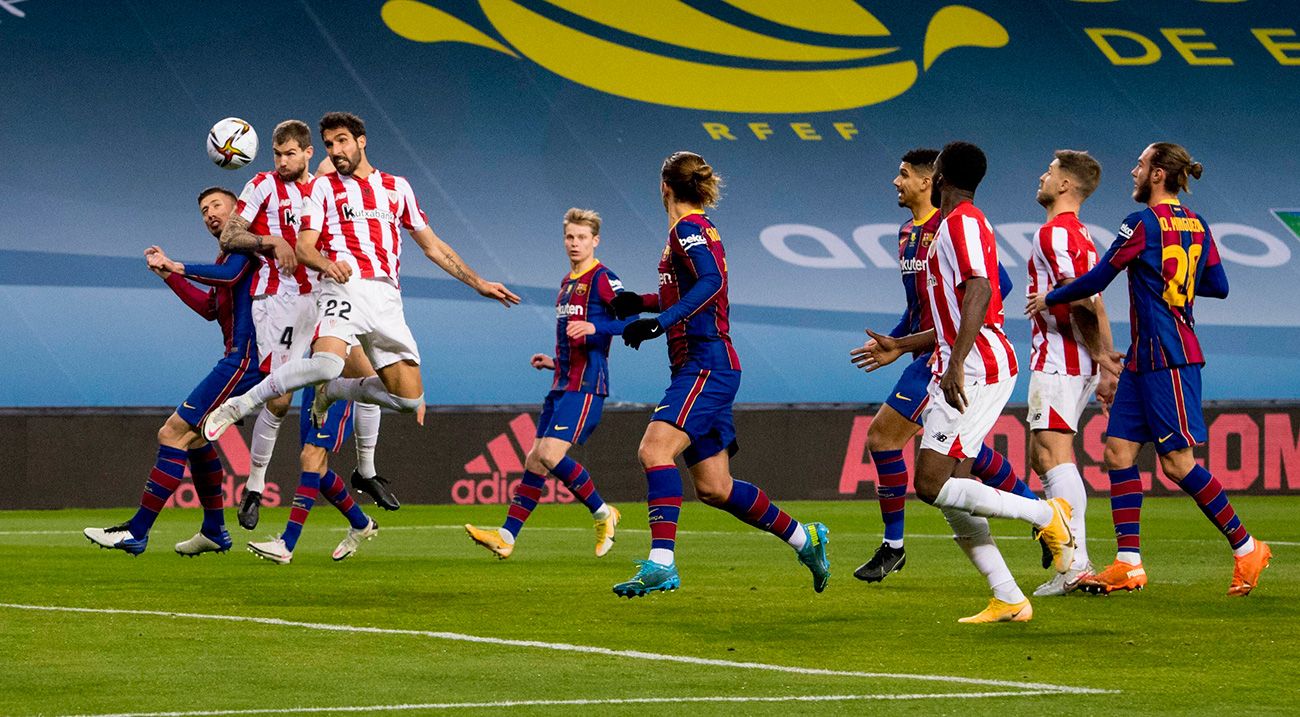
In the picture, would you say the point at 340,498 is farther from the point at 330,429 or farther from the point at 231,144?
the point at 231,144

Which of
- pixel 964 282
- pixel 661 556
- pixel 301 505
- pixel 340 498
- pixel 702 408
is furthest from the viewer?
pixel 340 498

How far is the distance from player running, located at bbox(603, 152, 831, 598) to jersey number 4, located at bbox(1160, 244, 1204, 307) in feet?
6.42

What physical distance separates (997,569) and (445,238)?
49.4 ft

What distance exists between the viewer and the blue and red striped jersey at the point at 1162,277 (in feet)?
26.9

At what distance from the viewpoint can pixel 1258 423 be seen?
62.4 feet

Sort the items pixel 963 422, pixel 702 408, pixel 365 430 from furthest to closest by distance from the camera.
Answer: pixel 365 430
pixel 702 408
pixel 963 422

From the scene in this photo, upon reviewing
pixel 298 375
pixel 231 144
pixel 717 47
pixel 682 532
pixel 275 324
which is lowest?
pixel 682 532

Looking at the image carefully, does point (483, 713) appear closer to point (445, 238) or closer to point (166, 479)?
point (166, 479)

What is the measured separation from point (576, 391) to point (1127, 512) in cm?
366

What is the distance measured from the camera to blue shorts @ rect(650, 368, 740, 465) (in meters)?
7.46

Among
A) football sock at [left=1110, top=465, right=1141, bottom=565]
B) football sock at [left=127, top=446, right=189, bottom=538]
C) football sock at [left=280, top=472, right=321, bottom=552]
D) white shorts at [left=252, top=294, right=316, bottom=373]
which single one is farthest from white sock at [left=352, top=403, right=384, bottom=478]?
football sock at [left=1110, top=465, right=1141, bottom=565]

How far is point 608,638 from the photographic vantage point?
6730mm

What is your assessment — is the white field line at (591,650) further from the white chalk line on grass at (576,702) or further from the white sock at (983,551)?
the white sock at (983,551)

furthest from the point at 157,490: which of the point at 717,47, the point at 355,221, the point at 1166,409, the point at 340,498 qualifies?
the point at 717,47
